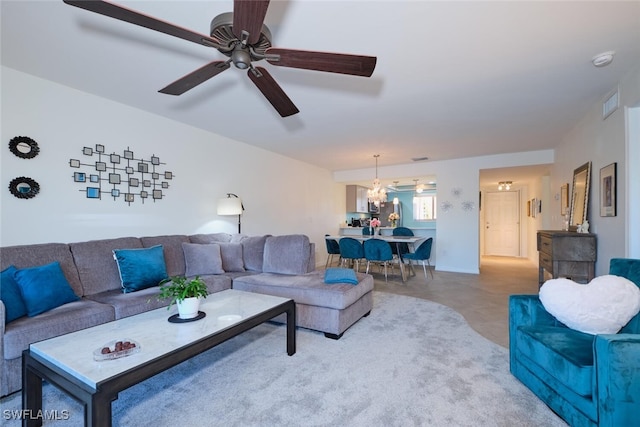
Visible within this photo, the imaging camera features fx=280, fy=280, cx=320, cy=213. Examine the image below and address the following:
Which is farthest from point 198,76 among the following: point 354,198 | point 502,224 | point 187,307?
point 502,224

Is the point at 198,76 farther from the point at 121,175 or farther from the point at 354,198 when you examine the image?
the point at 354,198

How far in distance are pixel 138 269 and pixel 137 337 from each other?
1.28m

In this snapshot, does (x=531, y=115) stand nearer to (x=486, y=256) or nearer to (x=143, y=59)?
(x=143, y=59)

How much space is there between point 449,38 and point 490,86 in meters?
1.06

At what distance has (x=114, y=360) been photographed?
4.55 feet

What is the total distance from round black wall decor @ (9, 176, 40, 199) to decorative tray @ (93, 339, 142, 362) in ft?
6.76

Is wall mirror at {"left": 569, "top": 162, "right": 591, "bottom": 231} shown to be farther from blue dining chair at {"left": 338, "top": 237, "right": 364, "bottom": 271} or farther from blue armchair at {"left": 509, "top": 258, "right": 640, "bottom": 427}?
blue dining chair at {"left": 338, "top": 237, "right": 364, "bottom": 271}

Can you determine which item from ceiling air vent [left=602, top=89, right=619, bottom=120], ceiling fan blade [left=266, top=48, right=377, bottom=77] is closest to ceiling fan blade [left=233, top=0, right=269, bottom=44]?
ceiling fan blade [left=266, top=48, right=377, bottom=77]

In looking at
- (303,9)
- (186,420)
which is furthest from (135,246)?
(303,9)

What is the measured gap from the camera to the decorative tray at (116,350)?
55.1 inches

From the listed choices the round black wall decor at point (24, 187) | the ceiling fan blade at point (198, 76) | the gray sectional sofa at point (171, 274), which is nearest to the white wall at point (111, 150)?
the round black wall decor at point (24, 187)

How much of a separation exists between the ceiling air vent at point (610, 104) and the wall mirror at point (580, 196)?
2.28 feet

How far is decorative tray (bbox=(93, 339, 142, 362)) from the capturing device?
4.59 feet

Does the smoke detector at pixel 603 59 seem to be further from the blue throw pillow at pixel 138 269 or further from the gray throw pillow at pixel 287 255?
the blue throw pillow at pixel 138 269
